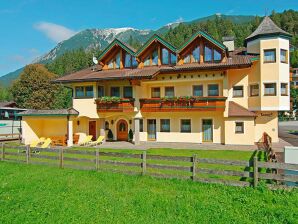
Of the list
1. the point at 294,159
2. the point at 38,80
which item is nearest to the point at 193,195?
the point at 294,159

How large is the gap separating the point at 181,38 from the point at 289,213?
91.4 m

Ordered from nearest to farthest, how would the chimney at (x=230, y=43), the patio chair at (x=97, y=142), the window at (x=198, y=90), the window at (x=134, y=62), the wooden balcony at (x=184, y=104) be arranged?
1. the wooden balcony at (x=184, y=104)
2. the patio chair at (x=97, y=142)
3. the window at (x=198, y=90)
4. the window at (x=134, y=62)
5. the chimney at (x=230, y=43)

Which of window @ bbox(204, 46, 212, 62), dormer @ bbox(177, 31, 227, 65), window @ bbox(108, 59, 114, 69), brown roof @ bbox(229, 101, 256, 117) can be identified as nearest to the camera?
brown roof @ bbox(229, 101, 256, 117)

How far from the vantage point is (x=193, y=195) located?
26.0 ft

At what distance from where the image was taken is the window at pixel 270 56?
71.5 ft

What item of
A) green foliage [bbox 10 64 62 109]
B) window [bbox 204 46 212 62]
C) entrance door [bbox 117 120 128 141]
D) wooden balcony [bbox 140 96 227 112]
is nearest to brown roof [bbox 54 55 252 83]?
window [bbox 204 46 212 62]

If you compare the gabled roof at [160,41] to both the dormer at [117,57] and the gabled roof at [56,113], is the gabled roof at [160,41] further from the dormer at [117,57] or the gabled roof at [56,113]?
the gabled roof at [56,113]

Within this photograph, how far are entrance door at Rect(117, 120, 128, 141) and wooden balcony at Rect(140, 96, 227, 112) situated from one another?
372 cm

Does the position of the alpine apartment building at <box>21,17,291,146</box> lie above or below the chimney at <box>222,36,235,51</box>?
below

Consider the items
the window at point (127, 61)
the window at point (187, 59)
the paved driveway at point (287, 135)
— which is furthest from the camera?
the window at point (127, 61)

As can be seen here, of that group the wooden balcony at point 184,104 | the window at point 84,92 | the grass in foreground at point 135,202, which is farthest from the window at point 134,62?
the grass in foreground at point 135,202

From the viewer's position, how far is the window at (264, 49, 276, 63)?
2178cm

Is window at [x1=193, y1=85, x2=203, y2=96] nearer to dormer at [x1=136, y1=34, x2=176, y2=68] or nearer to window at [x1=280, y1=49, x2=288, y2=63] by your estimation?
dormer at [x1=136, y1=34, x2=176, y2=68]

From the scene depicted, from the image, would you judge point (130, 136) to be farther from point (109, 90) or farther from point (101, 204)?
point (101, 204)
